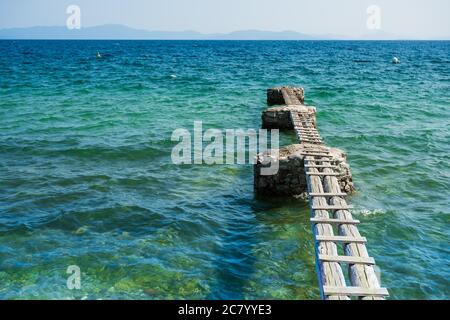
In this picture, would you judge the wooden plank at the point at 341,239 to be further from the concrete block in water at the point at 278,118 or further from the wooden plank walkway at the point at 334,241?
the concrete block in water at the point at 278,118

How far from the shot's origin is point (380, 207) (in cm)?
1109

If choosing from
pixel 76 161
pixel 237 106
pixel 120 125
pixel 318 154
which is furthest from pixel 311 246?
pixel 237 106

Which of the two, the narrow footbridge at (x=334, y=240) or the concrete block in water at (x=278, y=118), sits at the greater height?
the concrete block in water at (x=278, y=118)

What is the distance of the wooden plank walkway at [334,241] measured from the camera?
577 cm

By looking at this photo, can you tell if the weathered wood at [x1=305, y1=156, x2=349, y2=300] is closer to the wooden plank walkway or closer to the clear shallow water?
the wooden plank walkway

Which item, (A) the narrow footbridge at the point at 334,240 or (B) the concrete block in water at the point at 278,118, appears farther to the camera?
(B) the concrete block in water at the point at 278,118

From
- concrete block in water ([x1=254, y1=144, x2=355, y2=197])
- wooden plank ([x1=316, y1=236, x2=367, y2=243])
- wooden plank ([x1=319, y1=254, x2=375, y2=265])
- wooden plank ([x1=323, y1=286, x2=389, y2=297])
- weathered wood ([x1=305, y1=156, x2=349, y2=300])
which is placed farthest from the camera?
concrete block in water ([x1=254, y1=144, x2=355, y2=197])

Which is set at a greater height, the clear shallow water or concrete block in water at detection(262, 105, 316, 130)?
concrete block in water at detection(262, 105, 316, 130)

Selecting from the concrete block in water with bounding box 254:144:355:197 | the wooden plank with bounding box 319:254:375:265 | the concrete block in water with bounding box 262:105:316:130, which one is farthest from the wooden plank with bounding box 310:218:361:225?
the concrete block in water with bounding box 262:105:316:130

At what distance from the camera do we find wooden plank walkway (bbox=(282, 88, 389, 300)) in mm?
5766

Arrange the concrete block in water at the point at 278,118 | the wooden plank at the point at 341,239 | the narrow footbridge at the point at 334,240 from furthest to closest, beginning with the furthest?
the concrete block in water at the point at 278,118
the wooden plank at the point at 341,239
the narrow footbridge at the point at 334,240

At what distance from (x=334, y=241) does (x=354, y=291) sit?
1467mm

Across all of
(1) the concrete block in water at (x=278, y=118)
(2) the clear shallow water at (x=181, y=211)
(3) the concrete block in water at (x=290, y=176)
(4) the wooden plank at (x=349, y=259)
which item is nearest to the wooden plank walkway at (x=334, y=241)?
(4) the wooden plank at (x=349, y=259)
